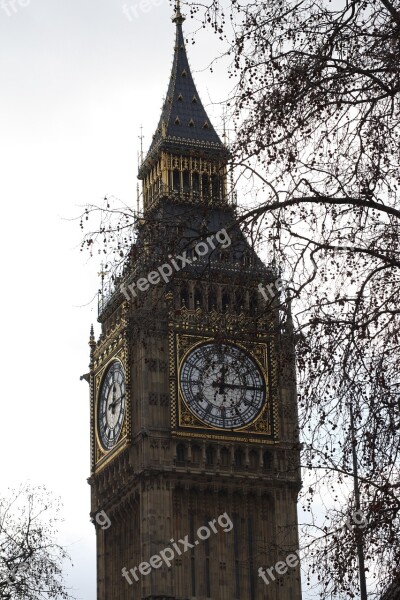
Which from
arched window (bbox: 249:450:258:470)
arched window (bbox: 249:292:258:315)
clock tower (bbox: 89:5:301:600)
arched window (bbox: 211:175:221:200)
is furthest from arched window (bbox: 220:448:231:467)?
arched window (bbox: 211:175:221:200)

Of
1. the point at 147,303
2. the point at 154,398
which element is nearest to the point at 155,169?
the point at 154,398

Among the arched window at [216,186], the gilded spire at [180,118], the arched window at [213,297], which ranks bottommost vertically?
the arched window at [216,186]

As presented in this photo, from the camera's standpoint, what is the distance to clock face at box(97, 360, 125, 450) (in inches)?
2823

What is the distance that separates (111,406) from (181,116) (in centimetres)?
1509

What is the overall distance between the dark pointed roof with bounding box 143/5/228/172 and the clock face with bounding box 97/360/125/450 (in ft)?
35.2

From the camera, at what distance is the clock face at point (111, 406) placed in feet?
235

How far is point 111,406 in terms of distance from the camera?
72750 mm

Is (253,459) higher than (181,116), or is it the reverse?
(181,116)

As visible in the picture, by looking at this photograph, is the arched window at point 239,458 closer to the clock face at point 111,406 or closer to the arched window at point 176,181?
the clock face at point 111,406

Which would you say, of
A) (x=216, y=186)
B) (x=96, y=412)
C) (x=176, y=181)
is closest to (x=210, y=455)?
(x=96, y=412)

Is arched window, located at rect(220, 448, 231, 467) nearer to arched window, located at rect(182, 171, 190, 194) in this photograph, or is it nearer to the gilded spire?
arched window, located at rect(182, 171, 190, 194)

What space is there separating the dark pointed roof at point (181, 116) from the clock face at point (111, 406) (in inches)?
422

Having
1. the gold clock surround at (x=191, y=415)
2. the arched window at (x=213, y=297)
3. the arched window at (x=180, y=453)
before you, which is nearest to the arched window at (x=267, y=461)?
the gold clock surround at (x=191, y=415)

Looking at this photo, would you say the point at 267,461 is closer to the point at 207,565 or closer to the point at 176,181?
→ the point at 207,565
